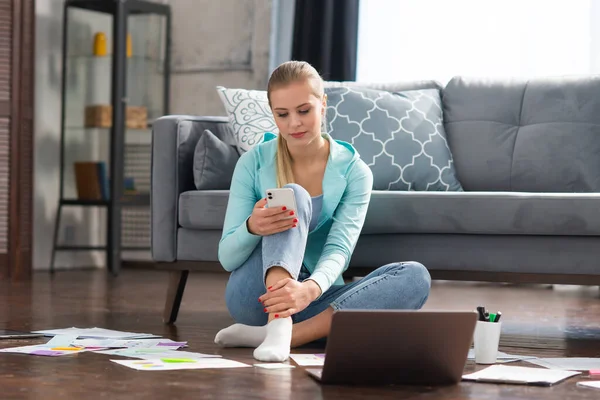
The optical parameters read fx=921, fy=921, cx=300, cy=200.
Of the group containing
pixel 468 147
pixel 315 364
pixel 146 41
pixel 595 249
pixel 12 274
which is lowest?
pixel 12 274

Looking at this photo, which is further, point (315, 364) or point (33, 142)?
point (33, 142)

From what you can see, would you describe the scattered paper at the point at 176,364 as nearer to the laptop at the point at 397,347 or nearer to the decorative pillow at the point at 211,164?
the laptop at the point at 397,347

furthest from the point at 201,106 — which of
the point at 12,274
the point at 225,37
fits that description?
the point at 12,274

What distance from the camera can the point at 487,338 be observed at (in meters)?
2.00

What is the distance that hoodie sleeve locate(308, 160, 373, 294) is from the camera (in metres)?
2.16

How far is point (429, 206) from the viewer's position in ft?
8.48

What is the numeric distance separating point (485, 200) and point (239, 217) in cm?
71

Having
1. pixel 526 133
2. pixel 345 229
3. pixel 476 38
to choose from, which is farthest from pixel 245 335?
pixel 476 38

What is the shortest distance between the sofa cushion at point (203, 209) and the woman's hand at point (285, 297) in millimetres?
761

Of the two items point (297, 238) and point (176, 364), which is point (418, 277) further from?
point (176, 364)

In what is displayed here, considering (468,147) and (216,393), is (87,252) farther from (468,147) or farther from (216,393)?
(216,393)

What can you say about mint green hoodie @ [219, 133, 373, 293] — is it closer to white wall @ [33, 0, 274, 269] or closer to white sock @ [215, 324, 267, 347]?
white sock @ [215, 324, 267, 347]

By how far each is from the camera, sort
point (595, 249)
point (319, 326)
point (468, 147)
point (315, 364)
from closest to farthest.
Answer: point (315, 364)
point (319, 326)
point (595, 249)
point (468, 147)

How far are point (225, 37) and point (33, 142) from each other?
4.05 feet
